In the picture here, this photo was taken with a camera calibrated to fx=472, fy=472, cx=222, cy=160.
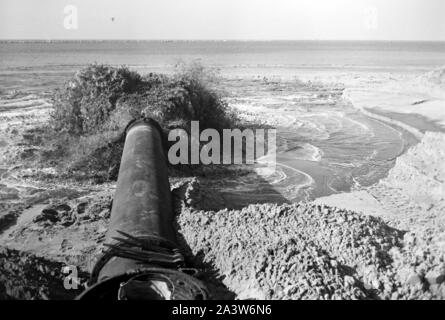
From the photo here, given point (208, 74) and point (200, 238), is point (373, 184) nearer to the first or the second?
point (200, 238)

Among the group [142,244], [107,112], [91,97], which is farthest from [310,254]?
[91,97]

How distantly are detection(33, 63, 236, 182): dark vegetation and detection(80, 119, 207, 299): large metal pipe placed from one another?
4481 mm

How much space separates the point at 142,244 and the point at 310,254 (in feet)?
6.78

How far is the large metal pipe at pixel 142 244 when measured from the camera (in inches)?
201

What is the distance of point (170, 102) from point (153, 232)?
838cm

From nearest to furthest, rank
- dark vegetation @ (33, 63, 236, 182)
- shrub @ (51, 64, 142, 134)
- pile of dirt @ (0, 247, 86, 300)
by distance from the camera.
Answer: pile of dirt @ (0, 247, 86, 300) < dark vegetation @ (33, 63, 236, 182) < shrub @ (51, 64, 142, 134)

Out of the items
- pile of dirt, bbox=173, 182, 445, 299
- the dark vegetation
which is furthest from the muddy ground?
the dark vegetation

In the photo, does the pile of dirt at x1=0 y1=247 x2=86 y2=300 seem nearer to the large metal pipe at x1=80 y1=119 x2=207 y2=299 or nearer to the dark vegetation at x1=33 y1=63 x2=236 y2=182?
the large metal pipe at x1=80 y1=119 x2=207 y2=299

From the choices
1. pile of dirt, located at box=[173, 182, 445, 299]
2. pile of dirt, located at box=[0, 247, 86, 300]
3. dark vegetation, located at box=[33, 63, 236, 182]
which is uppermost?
dark vegetation, located at box=[33, 63, 236, 182]

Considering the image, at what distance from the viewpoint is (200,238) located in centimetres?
680

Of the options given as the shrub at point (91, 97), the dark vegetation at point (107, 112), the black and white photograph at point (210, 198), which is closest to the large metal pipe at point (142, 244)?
the black and white photograph at point (210, 198)

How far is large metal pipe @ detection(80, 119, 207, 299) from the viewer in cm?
510

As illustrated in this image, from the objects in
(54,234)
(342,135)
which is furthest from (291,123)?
(54,234)

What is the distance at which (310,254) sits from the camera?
580 centimetres
